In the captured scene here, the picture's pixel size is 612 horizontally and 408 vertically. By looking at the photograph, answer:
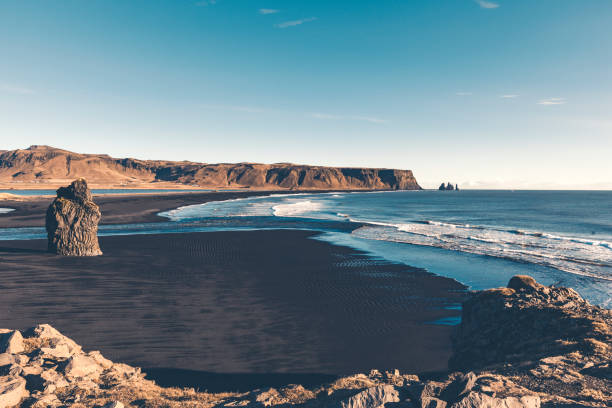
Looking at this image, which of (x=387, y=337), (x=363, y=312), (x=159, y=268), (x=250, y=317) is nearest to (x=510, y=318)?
(x=387, y=337)

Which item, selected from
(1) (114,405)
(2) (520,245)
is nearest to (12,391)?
(1) (114,405)

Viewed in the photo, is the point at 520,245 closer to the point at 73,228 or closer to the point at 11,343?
the point at 11,343

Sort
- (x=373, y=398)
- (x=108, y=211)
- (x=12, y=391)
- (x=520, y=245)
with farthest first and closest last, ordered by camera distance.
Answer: (x=108, y=211) < (x=520, y=245) < (x=12, y=391) < (x=373, y=398)

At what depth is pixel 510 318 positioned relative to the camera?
8.98 m

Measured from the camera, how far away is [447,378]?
276 inches

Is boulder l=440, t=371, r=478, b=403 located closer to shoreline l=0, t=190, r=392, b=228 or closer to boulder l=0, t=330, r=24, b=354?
boulder l=0, t=330, r=24, b=354

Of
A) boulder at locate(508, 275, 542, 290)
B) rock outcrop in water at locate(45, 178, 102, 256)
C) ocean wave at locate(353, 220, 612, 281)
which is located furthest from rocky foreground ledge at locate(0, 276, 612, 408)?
rock outcrop in water at locate(45, 178, 102, 256)

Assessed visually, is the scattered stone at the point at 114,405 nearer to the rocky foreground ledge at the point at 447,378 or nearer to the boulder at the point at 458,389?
the rocky foreground ledge at the point at 447,378

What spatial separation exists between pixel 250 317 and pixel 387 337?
457 centimetres

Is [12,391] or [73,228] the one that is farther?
[73,228]

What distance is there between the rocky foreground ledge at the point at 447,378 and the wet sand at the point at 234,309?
1276mm

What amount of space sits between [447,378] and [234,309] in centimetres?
761

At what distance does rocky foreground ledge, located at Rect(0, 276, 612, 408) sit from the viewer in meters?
5.21

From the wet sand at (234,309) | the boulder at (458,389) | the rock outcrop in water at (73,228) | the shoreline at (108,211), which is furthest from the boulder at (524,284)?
the shoreline at (108,211)
